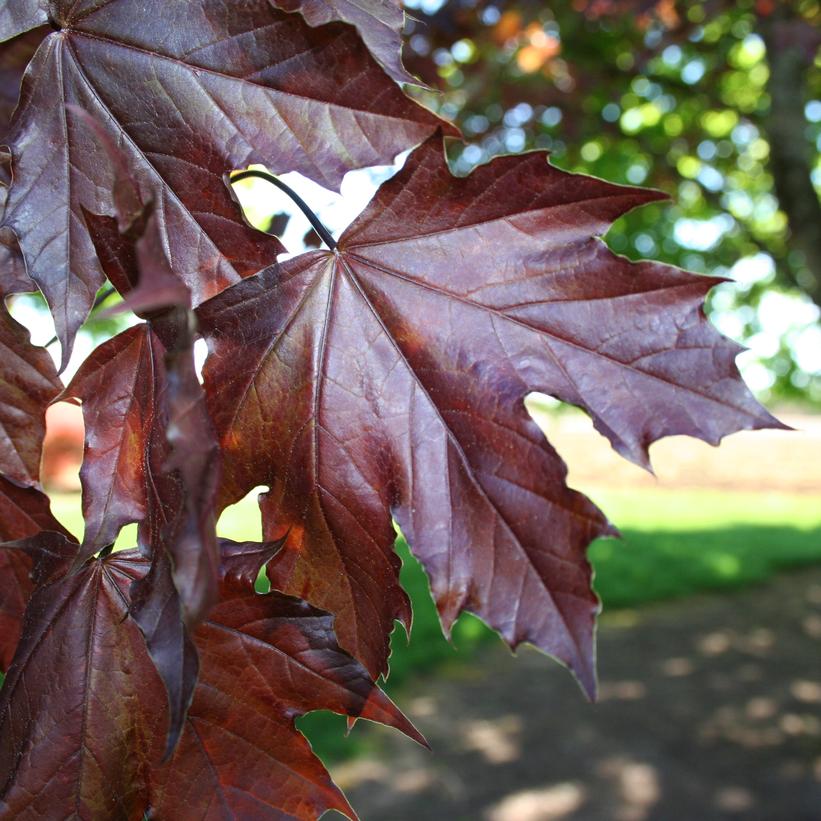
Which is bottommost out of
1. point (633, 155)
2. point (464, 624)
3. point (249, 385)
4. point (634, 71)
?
point (249, 385)

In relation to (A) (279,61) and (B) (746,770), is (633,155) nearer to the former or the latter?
(B) (746,770)

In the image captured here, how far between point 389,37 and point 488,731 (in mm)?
4922

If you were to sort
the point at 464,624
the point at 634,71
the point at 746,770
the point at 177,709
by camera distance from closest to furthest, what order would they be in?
the point at 177,709 < the point at 634,71 < the point at 746,770 < the point at 464,624

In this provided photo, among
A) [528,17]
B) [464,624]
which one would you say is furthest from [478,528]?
[464,624]

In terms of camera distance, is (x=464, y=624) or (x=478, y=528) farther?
(x=464, y=624)

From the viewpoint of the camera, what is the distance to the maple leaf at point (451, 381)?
0.64 metres

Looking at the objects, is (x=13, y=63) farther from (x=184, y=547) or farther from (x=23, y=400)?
(x=184, y=547)

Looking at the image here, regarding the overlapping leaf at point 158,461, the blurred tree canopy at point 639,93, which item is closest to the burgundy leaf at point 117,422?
the overlapping leaf at point 158,461

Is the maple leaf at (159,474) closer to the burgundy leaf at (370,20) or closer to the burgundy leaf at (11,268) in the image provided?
the burgundy leaf at (11,268)

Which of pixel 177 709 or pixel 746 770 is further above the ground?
pixel 746 770

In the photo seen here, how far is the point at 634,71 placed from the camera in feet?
12.4

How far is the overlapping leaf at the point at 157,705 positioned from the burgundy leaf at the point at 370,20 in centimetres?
39

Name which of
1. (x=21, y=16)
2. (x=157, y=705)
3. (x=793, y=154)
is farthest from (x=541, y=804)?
(x=21, y=16)

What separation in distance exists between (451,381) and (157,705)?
0.36 metres
